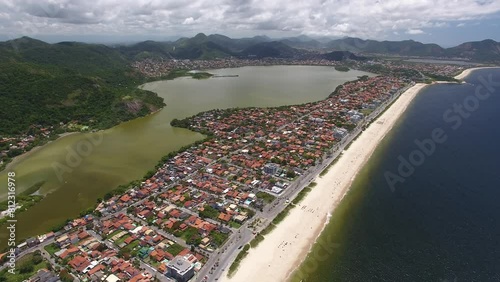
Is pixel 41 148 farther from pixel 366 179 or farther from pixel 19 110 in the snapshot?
pixel 366 179

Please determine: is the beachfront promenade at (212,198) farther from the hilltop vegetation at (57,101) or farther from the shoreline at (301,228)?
the hilltop vegetation at (57,101)

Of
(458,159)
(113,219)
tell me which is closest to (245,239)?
(113,219)

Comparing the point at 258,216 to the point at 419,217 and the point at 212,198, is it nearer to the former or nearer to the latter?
the point at 212,198

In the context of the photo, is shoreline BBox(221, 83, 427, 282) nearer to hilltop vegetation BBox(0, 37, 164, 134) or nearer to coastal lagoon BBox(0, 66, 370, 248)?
coastal lagoon BBox(0, 66, 370, 248)

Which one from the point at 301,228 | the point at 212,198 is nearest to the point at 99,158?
the point at 212,198

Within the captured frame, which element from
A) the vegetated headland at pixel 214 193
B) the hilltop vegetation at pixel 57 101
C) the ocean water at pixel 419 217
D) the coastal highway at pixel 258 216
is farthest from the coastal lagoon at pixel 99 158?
the ocean water at pixel 419 217

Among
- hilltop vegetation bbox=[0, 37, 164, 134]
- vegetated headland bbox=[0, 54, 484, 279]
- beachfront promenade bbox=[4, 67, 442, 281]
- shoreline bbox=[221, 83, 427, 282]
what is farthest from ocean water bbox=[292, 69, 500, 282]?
hilltop vegetation bbox=[0, 37, 164, 134]

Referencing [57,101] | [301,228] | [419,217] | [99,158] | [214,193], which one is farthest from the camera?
[57,101]
